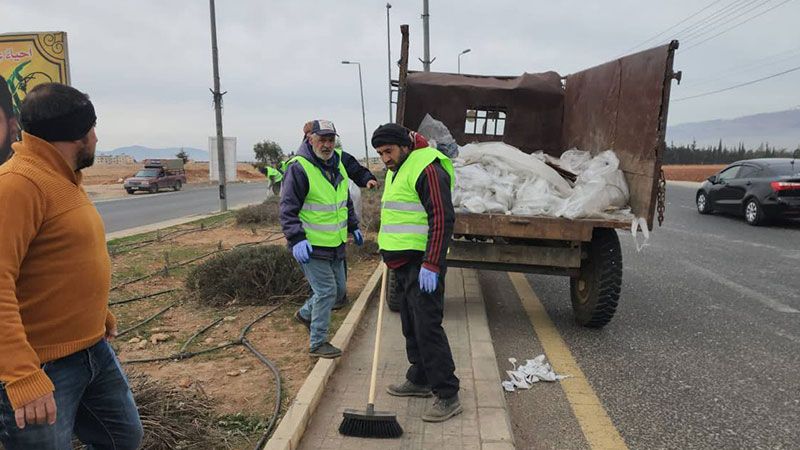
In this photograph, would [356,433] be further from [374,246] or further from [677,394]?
[374,246]

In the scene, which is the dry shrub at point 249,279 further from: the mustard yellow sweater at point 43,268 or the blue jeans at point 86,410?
the mustard yellow sweater at point 43,268

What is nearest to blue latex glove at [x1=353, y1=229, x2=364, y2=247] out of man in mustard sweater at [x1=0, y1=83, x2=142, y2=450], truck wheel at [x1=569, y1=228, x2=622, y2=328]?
truck wheel at [x1=569, y1=228, x2=622, y2=328]

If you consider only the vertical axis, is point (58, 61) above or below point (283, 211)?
above

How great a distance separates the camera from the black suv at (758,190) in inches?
456

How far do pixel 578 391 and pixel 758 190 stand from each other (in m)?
10.8

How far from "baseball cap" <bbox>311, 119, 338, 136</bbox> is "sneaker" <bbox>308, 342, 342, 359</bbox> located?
62.5 inches

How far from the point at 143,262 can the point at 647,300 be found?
701 cm

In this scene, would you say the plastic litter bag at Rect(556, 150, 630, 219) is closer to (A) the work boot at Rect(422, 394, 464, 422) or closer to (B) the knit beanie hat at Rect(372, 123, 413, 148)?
(B) the knit beanie hat at Rect(372, 123, 413, 148)

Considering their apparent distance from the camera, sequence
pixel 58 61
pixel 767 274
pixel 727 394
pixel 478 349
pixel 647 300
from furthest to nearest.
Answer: pixel 767 274
pixel 58 61
pixel 647 300
pixel 478 349
pixel 727 394

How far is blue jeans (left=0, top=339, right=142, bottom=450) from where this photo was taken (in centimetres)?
180

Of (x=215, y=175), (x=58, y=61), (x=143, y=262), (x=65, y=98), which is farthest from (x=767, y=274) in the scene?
(x=215, y=175)

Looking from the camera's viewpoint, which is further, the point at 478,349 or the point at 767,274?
the point at 767,274

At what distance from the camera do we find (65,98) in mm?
1884

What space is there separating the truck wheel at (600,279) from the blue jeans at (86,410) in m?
3.86
